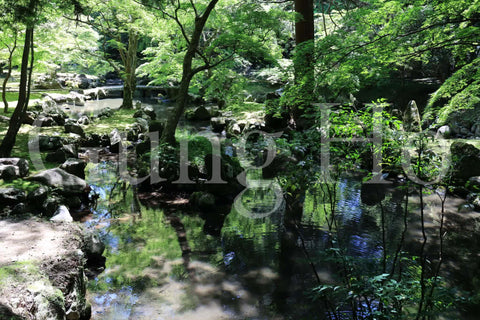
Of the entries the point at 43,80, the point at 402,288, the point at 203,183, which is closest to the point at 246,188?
the point at 203,183

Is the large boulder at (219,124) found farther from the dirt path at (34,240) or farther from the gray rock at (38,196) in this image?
the dirt path at (34,240)

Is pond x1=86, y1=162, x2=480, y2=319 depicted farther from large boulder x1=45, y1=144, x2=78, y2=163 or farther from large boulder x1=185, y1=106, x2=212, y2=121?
large boulder x1=185, y1=106, x2=212, y2=121

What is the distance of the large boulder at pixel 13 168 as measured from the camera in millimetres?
6277

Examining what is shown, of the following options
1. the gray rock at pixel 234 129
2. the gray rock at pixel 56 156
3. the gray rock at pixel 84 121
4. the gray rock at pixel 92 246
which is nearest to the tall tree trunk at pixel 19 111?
the gray rock at pixel 56 156

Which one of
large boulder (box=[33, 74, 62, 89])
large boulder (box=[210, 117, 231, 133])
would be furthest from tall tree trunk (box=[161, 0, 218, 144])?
large boulder (box=[33, 74, 62, 89])

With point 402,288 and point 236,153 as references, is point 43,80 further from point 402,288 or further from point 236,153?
point 402,288

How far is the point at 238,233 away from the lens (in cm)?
609

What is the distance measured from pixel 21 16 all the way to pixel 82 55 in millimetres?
10459

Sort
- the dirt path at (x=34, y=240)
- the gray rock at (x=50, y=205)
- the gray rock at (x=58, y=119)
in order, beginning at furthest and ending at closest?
1. the gray rock at (x=58, y=119)
2. the gray rock at (x=50, y=205)
3. the dirt path at (x=34, y=240)

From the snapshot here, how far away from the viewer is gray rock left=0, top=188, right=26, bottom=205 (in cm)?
556

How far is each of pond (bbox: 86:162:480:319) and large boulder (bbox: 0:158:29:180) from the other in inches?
62.1

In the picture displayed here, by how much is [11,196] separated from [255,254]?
13.7 ft

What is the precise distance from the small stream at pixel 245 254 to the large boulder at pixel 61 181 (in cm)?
60

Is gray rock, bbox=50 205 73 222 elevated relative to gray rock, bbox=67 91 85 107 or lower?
lower
